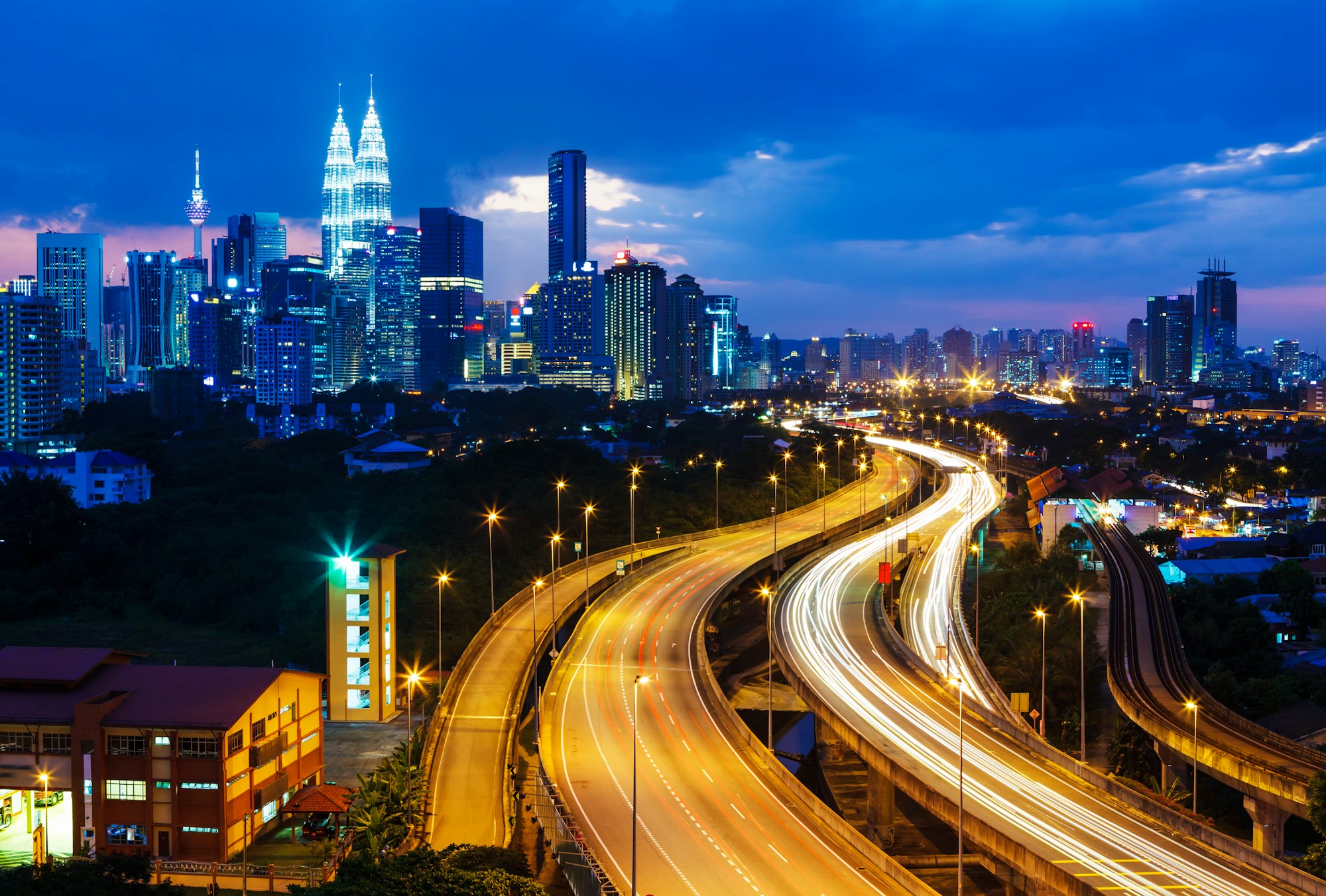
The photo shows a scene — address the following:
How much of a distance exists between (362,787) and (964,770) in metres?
14.4

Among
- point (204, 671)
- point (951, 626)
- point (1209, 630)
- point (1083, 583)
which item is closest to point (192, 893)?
point (204, 671)

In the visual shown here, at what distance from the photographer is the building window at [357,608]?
3722cm

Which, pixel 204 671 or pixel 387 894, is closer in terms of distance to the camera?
pixel 387 894

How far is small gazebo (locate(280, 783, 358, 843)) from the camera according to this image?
27594mm

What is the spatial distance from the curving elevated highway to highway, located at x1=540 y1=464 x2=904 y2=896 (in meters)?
11.4

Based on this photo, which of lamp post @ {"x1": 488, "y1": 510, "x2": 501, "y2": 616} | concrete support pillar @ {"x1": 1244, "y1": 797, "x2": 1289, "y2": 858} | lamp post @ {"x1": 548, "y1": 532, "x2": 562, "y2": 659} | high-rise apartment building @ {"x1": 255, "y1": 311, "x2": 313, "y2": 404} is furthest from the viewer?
high-rise apartment building @ {"x1": 255, "y1": 311, "x2": 313, "y2": 404}

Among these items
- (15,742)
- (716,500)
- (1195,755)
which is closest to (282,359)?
(716,500)

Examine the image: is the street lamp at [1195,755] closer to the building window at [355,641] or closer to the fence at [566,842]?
the fence at [566,842]

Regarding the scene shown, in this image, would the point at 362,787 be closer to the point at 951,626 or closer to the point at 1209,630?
the point at 951,626

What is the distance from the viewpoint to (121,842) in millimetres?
27172

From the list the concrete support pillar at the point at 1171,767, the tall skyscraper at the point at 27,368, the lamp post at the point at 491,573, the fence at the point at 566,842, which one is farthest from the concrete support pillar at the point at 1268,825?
the tall skyscraper at the point at 27,368

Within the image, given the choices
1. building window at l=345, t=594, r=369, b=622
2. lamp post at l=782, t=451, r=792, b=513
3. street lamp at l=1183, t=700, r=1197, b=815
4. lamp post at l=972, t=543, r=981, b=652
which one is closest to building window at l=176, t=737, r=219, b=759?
building window at l=345, t=594, r=369, b=622

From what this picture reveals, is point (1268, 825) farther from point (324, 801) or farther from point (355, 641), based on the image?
point (355, 641)

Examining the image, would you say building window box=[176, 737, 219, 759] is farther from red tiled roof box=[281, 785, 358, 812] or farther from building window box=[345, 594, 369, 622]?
building window box=[345, 594, 369, 622]
